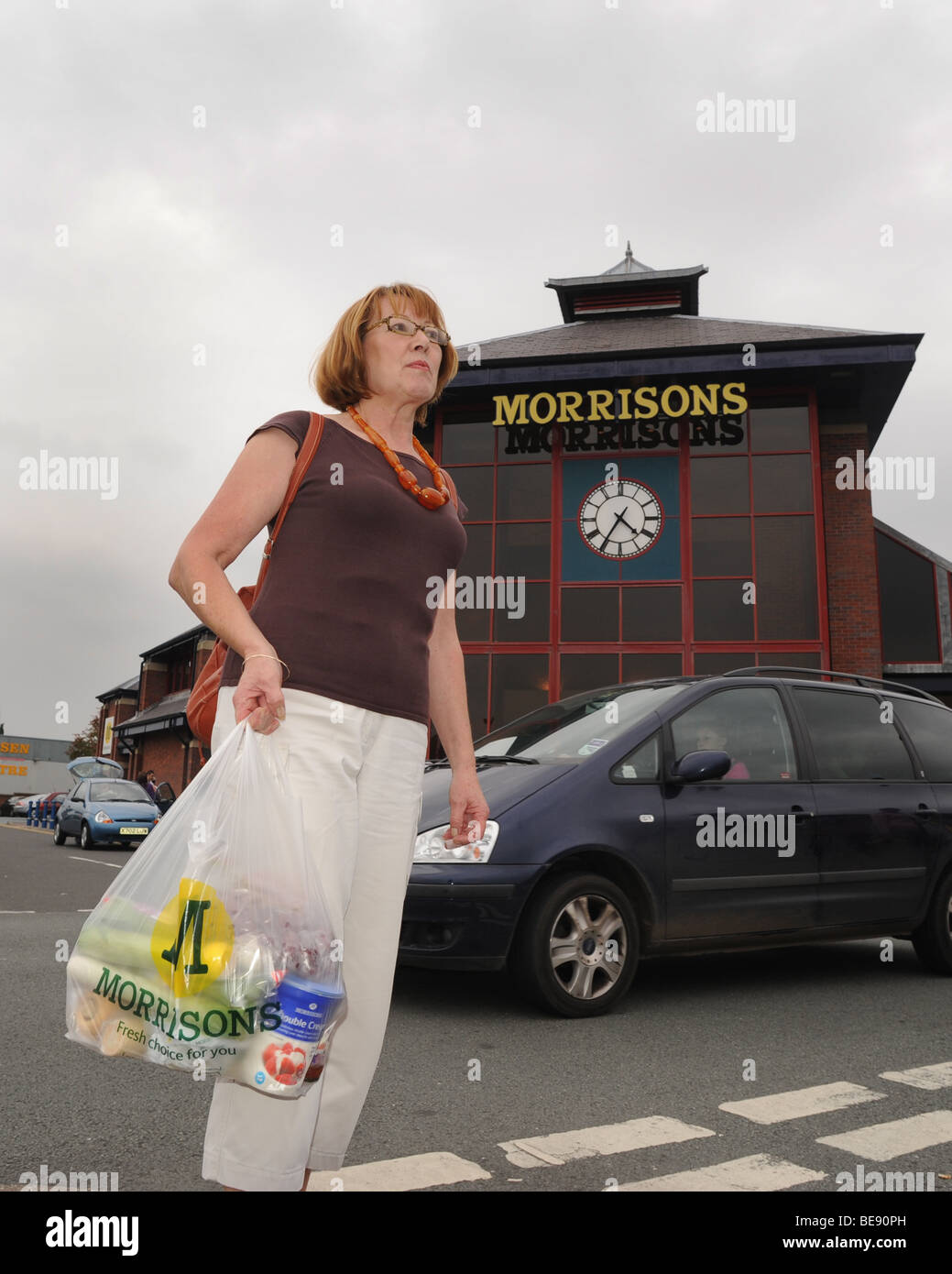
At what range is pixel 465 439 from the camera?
2111cm

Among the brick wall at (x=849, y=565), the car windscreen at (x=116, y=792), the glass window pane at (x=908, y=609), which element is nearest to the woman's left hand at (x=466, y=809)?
the brick wall at (x=849, y=565)

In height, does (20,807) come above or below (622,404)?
below

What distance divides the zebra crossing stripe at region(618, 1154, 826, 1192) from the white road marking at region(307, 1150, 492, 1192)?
423 millimetres

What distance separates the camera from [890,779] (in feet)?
20.2

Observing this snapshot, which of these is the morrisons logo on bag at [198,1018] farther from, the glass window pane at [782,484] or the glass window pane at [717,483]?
the glass window pane at [782,484]

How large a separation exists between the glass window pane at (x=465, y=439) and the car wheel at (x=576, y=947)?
16.5 metres

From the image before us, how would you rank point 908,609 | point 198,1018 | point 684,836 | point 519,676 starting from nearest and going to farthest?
point 198,1018, point 684,836, point 519,676, point 908,609

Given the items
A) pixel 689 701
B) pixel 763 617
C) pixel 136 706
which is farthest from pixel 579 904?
pixel 136 706

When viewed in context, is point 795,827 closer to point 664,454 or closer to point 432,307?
point 432,307

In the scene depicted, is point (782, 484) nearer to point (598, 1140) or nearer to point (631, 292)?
point (631, 292)

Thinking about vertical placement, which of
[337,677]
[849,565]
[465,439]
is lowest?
[337,677]

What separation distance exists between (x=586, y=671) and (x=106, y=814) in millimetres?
9276
